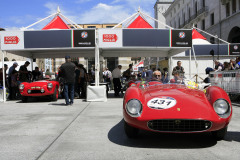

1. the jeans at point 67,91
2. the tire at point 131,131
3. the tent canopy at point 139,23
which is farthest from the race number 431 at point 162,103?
the tent canopy at point 139,23

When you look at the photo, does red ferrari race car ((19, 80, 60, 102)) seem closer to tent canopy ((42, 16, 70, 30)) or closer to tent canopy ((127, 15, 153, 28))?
tent canopy ((42, 16, 70, 30))

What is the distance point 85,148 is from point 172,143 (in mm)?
1180

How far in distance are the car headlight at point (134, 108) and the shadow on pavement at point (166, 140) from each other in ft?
1.41

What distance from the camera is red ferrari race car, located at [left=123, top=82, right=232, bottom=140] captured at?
331 centimetres

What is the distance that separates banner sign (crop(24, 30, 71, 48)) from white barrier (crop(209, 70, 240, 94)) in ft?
19.2

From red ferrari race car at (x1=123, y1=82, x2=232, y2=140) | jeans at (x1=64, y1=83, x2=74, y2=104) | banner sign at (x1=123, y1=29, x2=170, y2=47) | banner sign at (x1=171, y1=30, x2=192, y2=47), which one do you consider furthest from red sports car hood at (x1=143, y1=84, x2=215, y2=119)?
banner sign at (x1=171, y1=30, x2=192, y2=47)

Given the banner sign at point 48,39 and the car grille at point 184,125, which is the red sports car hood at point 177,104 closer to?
the car grille at point 184,125

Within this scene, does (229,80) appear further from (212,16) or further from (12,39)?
(212,16)

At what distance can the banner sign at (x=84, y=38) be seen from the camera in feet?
32.2

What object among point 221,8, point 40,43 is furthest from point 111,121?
point 221,8

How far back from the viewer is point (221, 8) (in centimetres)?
3031

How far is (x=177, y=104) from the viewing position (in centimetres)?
355

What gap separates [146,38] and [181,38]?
140 cm

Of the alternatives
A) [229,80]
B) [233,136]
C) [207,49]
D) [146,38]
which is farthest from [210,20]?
[233,136]
